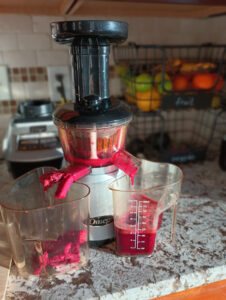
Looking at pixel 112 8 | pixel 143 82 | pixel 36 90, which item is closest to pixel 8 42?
pixel 36 90

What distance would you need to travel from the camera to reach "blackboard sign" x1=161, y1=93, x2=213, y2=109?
78 centimetres

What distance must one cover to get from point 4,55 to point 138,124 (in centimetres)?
54

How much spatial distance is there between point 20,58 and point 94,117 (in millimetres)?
576

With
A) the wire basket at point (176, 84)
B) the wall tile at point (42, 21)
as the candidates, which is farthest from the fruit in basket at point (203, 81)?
the wall tile at point (42, 21)

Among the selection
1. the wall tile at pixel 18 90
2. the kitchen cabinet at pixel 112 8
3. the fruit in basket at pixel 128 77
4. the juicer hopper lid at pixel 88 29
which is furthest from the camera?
the wall tile at pixel 18 90

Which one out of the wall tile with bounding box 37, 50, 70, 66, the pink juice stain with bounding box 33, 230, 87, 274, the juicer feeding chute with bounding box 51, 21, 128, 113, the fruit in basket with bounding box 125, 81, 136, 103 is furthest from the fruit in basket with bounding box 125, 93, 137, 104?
the pink juice stain with bounding box 33, 230, 87, 274

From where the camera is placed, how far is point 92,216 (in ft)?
1.65

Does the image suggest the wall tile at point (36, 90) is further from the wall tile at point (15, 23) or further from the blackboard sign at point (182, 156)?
the blackboard sign at point (182, 156)

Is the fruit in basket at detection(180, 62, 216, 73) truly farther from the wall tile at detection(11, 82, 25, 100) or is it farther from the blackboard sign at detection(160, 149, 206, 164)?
the wall tile at detection(11, 82, 25, 100)

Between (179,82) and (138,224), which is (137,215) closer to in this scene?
(138,224)

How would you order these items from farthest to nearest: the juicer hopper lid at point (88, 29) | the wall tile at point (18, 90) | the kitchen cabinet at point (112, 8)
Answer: the wall tile at point (18, 90), the kitchen cabinet at point (112, 8), the juicer hopper lid at point (88, 29)

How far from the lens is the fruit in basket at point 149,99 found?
792 mm

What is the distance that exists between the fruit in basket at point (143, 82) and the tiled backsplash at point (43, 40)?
23 cm

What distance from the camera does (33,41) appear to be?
88 centimetres
